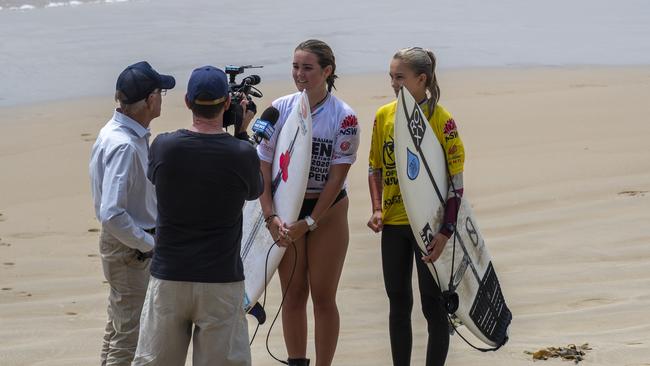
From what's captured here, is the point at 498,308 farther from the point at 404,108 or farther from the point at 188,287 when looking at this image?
the point at 188,287

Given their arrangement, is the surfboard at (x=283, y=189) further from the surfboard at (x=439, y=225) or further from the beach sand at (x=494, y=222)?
the beach sand at (x=494, y=222)

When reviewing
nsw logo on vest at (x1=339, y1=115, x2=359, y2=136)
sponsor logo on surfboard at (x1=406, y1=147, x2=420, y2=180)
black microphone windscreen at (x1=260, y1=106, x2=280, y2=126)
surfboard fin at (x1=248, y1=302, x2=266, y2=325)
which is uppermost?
black microphone windscreen at (x1=260, y1=106, x2=280, y2=126)

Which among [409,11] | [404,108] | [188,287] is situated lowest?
[409,11]

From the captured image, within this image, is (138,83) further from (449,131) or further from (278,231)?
(449,131)

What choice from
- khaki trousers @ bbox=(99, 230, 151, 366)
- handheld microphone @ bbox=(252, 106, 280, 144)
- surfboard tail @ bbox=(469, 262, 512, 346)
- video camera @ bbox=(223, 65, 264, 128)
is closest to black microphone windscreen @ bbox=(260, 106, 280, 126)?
handheld microphone @ bbox=(252, 106, 280, 144)

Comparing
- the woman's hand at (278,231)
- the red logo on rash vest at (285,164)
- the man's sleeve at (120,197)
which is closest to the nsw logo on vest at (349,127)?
the red logo on rash vest at (285,164)

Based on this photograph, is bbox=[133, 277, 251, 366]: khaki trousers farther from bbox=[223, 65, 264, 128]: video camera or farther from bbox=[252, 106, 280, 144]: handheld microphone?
bbox=[252, 106, 280, 144]: handheld microphone

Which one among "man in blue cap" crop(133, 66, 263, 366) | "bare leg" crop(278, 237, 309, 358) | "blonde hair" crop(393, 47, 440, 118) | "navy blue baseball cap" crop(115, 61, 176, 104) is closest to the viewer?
"man in blue cap" crop(133, 66, 263, 366)

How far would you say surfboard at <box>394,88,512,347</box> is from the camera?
4742 millimetres

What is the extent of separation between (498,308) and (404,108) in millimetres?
1210

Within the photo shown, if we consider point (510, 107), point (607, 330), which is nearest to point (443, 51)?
point (510, 107)

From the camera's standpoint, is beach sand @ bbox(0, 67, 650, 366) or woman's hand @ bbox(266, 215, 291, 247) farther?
beach sand @ bbox(0, 67, 650, 366)

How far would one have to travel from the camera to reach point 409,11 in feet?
70.4

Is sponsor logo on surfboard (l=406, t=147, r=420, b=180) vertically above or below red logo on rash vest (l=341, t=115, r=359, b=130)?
below
